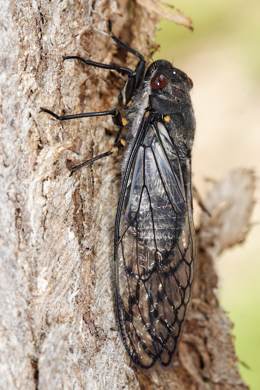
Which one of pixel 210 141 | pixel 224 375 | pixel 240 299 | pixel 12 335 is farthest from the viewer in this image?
pixel 210 141

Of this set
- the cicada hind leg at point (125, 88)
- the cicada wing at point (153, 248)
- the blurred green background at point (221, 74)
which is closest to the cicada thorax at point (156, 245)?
the cicada wing at point (153, 248)

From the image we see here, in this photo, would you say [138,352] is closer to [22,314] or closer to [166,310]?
[166,310]

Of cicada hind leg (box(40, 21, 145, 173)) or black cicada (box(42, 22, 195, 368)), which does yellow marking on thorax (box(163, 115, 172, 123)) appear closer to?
black cicada (box(42, 22, 195, 368))

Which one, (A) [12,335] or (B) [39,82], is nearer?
(A) [12,335]

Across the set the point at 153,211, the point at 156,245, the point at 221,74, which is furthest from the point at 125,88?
the point at 221,74

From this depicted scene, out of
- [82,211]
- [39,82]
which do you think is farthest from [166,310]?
[39,82]

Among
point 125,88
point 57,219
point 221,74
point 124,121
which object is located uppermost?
point 221,74

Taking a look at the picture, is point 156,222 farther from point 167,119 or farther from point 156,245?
point 167,119
